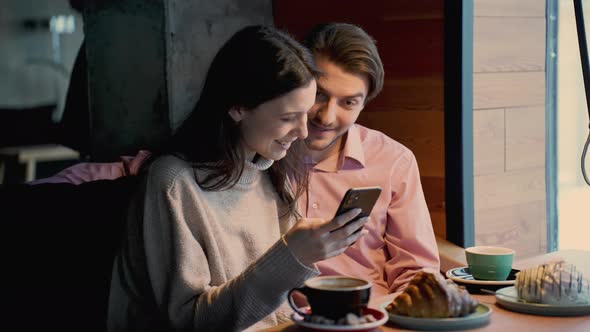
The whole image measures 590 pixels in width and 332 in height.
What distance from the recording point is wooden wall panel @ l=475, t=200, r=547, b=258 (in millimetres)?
3027

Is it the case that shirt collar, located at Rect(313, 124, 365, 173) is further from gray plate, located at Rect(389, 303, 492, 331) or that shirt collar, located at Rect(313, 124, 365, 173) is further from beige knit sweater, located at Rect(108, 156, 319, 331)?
gray plate, located at Rect(389, 303, 492, 331)

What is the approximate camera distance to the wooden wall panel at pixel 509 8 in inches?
116

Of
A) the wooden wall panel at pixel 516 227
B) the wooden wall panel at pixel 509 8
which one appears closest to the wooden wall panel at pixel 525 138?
the wooden wall panel at pixel 516 227

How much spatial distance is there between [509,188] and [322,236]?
1630 millimetres

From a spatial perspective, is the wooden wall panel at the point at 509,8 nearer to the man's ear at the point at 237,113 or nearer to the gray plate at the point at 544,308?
the man's ear at the point at 237,113

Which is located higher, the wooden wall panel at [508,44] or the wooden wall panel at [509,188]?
the wooden wall panel at [508,44]

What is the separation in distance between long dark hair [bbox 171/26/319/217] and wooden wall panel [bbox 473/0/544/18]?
3.86 ft

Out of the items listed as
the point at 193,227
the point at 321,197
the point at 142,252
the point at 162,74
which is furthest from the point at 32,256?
the point at 162,74

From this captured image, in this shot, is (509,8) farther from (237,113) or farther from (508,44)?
(237,113)

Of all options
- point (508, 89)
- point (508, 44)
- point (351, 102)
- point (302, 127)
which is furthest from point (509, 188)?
point (302, 127)

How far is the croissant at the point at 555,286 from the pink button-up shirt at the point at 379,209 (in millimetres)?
564

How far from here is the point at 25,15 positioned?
3.32m

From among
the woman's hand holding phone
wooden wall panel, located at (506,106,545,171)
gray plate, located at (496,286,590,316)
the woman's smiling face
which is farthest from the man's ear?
wooden wall panel, located at (506,106,545,171)

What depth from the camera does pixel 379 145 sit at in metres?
2.37
